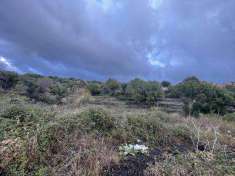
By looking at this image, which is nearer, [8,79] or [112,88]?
[8,79]

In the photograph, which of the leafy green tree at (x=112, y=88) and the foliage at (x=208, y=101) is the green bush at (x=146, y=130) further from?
the leafy green tree at (x=112, y=88)

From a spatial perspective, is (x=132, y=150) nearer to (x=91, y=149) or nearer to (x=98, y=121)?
(x=91, y=149)

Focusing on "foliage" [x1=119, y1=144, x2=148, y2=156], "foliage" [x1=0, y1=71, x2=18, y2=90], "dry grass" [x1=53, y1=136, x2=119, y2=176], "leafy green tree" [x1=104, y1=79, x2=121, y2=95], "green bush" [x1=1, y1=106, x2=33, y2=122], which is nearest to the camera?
"dry grass" [x1=53, y1=136, x2=119, y2=176]

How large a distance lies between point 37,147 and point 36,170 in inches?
15.6

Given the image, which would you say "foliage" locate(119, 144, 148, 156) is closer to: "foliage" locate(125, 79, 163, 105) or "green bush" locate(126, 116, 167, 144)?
"green bush" locate(126, 116, 167, 144)

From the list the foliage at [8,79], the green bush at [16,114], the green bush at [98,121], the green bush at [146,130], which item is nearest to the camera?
the green bush at [16,114]

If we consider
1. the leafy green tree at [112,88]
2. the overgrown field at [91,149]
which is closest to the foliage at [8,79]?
the leafy green tree at [112,88]

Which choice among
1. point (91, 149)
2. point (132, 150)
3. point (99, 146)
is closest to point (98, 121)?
point (99, 146)

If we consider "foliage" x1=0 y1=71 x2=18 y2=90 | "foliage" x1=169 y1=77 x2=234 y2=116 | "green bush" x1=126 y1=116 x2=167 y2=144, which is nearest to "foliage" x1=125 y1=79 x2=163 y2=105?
"foliage" x1=169 y1=77 x2=234 y2=116

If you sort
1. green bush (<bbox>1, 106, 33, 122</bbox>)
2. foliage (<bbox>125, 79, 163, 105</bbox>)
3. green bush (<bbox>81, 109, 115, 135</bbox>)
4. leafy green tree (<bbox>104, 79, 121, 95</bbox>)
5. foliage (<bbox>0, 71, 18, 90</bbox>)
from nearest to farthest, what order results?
green bush (<bbox>1, 106, 33, 122</bbox>), green bush (<bbox>81, 109, 115, 135</bbox>), foliage (<bbox>125, 79, 163, 105</bbox>), foliage (<bbox>0, 71, 18, 90</bbox>), leafy green tree (<bbox>104, 79, 121, 95</bbox>)

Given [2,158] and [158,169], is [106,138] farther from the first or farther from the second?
[2,158]

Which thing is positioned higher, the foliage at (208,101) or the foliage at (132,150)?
the foliage at (208,101)

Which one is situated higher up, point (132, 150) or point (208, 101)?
point (208, 101)

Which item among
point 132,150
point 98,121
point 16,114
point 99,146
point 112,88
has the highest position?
point 112,88
